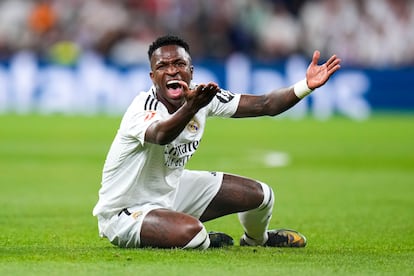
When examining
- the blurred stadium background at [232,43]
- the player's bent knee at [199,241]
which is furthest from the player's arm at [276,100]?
the blurred stadium background at [232,43]

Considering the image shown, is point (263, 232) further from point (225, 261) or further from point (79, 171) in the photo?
point (79, 171)

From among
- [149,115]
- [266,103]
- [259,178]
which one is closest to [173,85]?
[149,115]

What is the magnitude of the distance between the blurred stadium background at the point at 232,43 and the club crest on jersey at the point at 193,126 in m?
17.7

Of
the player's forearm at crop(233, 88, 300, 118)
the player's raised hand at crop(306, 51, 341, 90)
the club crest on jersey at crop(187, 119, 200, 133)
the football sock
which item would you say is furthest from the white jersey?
the player's raised hand at crop(306, 51, 341, 90)

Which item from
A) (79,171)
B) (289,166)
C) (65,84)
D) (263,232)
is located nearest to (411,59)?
(65,84)

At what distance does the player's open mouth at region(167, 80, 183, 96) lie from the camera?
7.40m

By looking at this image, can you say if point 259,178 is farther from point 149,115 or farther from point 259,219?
point 149,115

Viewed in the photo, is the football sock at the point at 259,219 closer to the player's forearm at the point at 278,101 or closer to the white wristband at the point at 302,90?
the player's forearm at the point at 278,101

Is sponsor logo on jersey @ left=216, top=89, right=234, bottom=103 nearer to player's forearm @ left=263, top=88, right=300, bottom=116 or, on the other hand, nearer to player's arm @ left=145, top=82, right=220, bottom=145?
player's forearm @ left=263, top=88, right=300, bottom=116

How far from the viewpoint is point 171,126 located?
696cm

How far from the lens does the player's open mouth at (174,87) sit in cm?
740

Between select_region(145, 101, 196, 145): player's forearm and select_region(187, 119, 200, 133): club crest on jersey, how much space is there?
0.52 metres

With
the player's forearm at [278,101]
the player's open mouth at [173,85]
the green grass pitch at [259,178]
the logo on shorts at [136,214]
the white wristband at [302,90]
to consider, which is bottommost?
the green grass pitch at [259,178]

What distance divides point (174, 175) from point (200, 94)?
1182 mm
